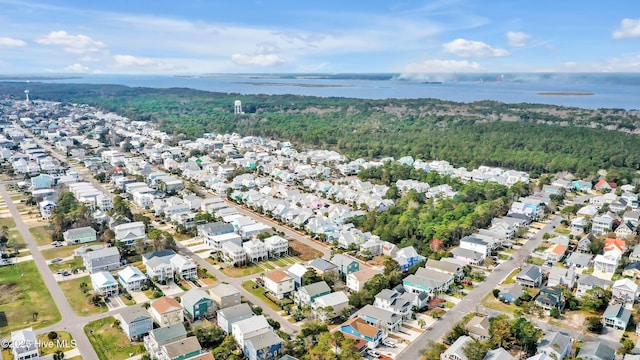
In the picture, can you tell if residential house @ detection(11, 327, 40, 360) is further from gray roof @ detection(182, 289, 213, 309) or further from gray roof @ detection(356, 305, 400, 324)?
gray roof @ detection(356, 305, 400, 324)

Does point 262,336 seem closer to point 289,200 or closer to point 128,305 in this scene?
point 128,305

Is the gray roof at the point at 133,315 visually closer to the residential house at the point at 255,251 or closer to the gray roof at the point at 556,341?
the residential house at the point at 255,251

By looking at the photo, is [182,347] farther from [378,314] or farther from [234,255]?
[234,255]

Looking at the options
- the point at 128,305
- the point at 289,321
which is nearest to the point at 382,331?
the point at 289,321

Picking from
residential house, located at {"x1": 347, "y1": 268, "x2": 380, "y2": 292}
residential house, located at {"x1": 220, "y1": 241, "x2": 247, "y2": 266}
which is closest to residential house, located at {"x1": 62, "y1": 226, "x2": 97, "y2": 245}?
residential house, located at {"x1": 220, "y1": 241, "x2": 247, "y2": 266}

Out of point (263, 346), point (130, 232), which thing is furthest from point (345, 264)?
point (130, 232)
